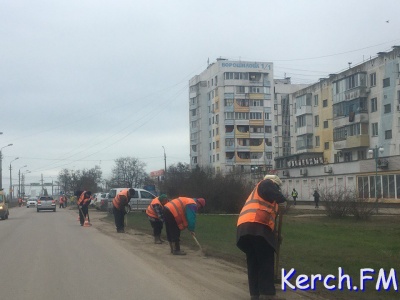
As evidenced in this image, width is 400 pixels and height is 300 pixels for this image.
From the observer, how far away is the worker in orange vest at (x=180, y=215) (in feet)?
47.3

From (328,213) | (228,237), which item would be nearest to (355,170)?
(328,213)

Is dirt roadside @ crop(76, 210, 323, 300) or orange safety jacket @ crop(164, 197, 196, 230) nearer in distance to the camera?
dirt roadside @ crop(76, 210, 323, 300)

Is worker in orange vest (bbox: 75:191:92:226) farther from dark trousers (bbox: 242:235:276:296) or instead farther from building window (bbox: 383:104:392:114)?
building window (bbox: 383:104:392:114)

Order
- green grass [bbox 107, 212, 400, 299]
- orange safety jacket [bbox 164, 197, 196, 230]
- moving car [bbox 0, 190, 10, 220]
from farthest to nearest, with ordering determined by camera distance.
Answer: moving car [bbox 0, 190, 10, 220] < orange safety jacket [bbox 164, 197, 196, 230] < green grass [bbox 107, 212, 400, 299]

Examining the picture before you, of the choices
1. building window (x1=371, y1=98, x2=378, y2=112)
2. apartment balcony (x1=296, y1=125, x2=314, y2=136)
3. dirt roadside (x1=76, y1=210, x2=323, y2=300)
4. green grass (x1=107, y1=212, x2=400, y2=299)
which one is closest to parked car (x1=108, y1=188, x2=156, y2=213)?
green grass (x1=107, y1=212, x2=400, y2=299)

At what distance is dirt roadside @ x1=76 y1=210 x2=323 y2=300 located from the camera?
9092 millimetres

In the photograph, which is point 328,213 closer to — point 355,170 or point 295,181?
point 355,170

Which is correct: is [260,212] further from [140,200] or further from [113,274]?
[140,200]

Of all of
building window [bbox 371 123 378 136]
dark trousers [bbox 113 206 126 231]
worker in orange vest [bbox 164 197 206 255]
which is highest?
building window [bbox 371 123 378 136]

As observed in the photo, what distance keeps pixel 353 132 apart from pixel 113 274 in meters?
55.2

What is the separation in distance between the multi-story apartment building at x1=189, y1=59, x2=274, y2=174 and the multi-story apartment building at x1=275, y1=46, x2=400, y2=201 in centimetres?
2086

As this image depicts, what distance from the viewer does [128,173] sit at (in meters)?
99.8

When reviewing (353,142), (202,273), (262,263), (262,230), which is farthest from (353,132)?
(262,230)

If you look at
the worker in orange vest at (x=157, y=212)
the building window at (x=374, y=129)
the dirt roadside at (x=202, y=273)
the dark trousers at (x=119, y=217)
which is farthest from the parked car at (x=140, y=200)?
the building window at (x=374, y=129)
